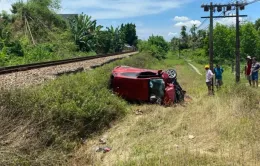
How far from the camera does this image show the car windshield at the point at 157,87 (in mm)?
11719

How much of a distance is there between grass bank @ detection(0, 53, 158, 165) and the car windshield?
2266 millimetres

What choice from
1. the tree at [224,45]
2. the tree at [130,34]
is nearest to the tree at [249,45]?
the tree at [224,45]

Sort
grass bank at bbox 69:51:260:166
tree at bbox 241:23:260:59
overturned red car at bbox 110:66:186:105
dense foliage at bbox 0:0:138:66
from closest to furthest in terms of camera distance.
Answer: grass bank at bbox 69:51:260:166
overturned red car at bbox 110:66:186:105
dense foliage at bbox 0:0:138:66
tree at bbox 241:23:260:59

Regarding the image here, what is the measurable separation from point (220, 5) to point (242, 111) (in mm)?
12810

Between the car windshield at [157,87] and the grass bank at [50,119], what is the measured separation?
2.27 m

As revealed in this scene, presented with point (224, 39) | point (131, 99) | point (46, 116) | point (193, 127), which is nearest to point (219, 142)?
point (193, 127)

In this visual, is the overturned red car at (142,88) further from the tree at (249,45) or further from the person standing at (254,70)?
the tree at (249,45)

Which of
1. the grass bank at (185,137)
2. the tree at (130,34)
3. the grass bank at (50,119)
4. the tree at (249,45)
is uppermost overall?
the tree at (130,34)

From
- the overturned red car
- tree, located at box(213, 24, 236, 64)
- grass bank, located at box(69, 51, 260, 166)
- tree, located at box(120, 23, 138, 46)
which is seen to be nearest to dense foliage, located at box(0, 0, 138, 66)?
tree, located at box(213, 24, 236, 64)

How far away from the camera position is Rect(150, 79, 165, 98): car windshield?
11719 millimetres

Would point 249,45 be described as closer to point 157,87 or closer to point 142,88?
point 157,87

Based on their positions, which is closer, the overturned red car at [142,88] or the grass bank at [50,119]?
the grass bank at [50,119]

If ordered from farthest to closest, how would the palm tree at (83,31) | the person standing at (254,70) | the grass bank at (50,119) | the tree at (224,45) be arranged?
the tree at (224,45) < the palm tree at (83,31) < the person standing at (254,70) < the grass bank at (50,119)

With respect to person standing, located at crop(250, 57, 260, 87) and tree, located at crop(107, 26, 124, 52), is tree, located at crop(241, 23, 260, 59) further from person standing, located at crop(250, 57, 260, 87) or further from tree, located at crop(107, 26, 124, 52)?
person standing, located at crop(250, 57, 260, 87)
